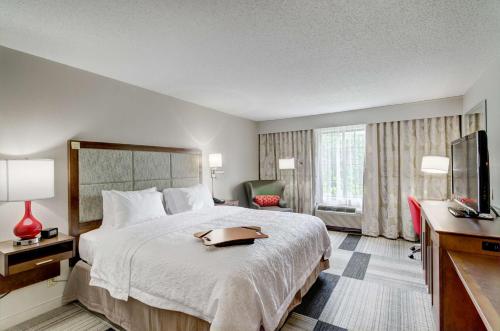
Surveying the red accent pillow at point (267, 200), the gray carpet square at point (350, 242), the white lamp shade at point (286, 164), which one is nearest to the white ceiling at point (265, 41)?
the white lamp shade at point (286, 164)

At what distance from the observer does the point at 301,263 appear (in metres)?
2.25

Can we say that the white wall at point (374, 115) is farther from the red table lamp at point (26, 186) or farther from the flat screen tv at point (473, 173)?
the red table lamp at point (26, 186)

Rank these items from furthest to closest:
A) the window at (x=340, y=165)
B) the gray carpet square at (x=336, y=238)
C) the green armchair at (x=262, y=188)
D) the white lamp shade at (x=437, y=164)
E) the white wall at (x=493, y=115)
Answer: the green armchair at (x=262, y=188) < the window at (x=340, y=165) < the gray carpet square at (x=336, y=238) < the white lamp shade at (x=437, y=164) < the white wall at (x=493, y=115)

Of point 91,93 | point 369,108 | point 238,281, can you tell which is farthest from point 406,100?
point 91,93

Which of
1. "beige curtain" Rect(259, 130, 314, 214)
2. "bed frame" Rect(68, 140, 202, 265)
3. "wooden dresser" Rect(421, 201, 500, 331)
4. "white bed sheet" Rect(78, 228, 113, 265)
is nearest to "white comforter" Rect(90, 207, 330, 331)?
"white bed sheet" Rect(78, 228, 113, 265)

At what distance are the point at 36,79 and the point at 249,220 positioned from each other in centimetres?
265

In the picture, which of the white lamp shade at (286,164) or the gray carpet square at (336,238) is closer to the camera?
the gray carpet square at (336,238)

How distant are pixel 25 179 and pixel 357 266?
12.6 ft

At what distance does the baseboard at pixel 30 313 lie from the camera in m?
2.15

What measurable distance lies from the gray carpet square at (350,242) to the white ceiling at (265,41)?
2.58 m

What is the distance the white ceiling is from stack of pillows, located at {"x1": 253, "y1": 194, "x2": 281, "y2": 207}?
2316mm

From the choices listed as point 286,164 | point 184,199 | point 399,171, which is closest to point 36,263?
point 184,199

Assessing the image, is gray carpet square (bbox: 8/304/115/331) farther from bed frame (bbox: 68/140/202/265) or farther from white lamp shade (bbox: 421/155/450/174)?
white lamp shade (bbox: 421/155/450/174)

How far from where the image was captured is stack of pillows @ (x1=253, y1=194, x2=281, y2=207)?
4910 millimetres
